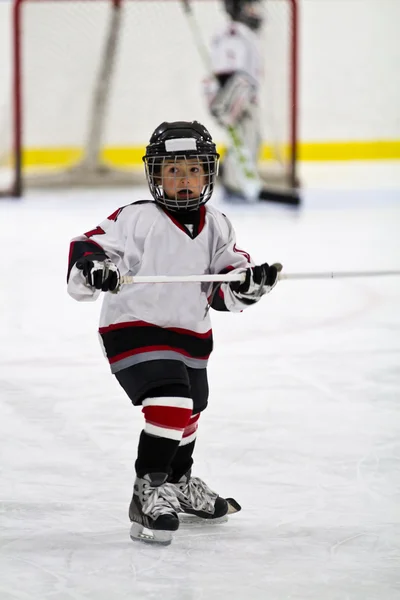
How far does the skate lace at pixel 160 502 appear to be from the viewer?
5.66 ft

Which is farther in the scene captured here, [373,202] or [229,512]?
[373,202]

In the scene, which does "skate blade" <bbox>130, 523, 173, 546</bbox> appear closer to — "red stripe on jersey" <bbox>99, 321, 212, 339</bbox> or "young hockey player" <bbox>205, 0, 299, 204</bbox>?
"red stripe on jersey" <bbox>99, 321, 212, 339</bbox>

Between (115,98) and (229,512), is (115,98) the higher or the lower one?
the higher one

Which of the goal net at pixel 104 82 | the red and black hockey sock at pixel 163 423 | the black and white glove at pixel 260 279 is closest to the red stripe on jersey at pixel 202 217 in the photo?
the black and white glove at pixel 260 279

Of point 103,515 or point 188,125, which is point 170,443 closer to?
point 103,515

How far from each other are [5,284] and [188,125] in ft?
8.34

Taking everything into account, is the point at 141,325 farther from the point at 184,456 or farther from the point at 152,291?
the point at 184,456

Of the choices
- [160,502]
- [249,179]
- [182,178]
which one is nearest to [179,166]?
[182,178]

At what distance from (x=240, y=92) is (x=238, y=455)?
196 inches

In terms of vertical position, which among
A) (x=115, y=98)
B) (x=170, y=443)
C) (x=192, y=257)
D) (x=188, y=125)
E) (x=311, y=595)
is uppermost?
(x=115, y=98)

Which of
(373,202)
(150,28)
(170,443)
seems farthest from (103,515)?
(150,28)

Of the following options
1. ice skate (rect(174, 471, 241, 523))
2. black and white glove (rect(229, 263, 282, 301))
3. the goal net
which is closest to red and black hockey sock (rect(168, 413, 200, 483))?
ice skate (rect(174, 471, 241, 523))

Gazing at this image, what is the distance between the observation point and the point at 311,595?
1512 millimetres

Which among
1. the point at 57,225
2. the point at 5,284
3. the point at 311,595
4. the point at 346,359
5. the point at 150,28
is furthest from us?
the point at 150,28
